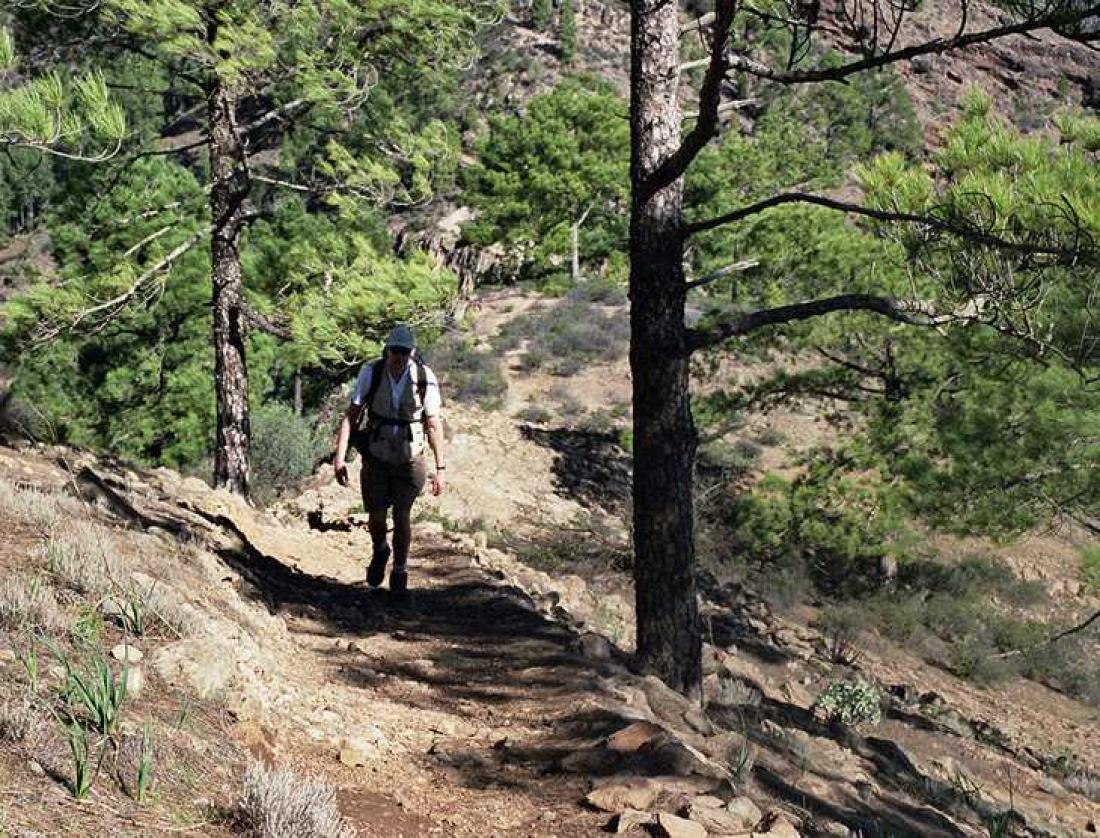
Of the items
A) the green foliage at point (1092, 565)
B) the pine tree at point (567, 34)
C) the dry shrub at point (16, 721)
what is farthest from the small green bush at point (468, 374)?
the pine tree at point (567, 34)

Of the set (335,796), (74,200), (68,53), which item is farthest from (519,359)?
(335,796)

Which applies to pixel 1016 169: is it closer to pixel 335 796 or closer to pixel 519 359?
pixel 335 796

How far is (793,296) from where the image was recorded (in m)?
15.0

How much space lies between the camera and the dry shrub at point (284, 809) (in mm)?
2613

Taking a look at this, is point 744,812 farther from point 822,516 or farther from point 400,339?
point 822,516

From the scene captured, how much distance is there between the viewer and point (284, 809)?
2.65 m

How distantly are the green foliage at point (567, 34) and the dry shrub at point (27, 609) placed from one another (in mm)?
68621

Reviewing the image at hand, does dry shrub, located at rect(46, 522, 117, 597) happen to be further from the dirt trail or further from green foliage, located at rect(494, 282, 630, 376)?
green foliage, located at rect(494, 282, 630, 376)

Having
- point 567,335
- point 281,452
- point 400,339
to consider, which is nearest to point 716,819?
point 400,339

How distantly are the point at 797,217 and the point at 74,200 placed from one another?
31.2 feet

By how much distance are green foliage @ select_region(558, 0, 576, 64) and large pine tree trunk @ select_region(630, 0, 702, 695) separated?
66216 mm

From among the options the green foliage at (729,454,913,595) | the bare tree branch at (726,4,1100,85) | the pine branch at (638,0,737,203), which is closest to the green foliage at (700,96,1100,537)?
the green foliage at (729,454,913,595)

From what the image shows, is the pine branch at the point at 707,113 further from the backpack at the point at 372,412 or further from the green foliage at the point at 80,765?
the green foliage at the point at 80,765

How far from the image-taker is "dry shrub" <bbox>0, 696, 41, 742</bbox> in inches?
107
